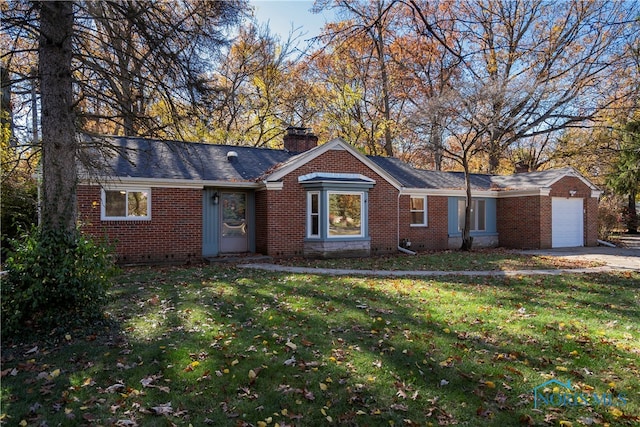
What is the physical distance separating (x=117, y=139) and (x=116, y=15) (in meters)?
9.24

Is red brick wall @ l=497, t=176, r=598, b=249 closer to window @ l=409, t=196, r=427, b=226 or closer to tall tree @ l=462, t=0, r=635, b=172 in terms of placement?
tall tree @ l=462, t=0, r=635, b=172

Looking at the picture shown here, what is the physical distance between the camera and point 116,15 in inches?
249

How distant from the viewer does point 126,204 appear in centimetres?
1248

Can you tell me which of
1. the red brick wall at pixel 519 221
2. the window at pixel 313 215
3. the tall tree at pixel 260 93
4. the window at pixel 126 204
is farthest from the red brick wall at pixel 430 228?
the tall tree at pixel 260 93

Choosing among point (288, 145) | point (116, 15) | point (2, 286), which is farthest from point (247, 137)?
point (2, 286)

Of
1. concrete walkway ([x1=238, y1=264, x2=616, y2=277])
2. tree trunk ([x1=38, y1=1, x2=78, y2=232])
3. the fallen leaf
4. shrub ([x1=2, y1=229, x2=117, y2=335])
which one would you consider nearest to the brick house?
concrete walkway ([x1=238, y1=264, x2=616, y2=277])

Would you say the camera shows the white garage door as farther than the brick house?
Yes

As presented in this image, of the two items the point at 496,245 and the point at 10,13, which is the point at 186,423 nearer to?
the point at 10,13

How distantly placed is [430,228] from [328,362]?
14.3 metres

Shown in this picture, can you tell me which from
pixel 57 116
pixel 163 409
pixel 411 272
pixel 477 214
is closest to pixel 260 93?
pixel 477 214

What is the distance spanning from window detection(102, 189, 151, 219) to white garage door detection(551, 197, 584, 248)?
1722 cm

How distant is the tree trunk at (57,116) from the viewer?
5824mm

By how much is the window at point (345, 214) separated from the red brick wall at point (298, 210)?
2.38 feet

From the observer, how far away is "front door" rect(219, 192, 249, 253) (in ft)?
47.3
